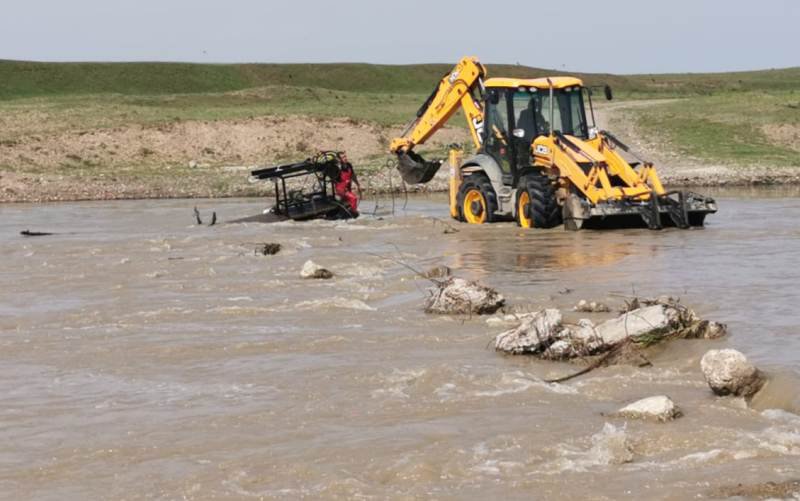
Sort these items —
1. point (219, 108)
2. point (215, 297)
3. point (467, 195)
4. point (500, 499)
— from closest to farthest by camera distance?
1. point (500, 499)
2. point (215, 297)
3. point (467, 195)
4. point (219, 108)

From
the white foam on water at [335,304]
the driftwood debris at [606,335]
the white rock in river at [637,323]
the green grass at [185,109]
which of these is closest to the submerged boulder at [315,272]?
the white foam on water at [335,304]

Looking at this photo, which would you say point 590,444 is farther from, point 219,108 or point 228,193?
point 219,108

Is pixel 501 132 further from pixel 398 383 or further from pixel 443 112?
pixel 398 383

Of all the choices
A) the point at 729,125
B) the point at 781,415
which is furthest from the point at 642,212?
the point at 729,125

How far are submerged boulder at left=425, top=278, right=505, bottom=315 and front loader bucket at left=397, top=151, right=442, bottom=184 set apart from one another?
13358mm

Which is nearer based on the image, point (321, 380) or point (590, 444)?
point (590, 444)

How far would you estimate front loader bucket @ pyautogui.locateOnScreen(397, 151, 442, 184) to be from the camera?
25844 mm

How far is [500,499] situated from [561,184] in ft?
51.1

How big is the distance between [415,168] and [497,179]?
3.11 meters

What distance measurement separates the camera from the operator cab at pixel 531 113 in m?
22.7

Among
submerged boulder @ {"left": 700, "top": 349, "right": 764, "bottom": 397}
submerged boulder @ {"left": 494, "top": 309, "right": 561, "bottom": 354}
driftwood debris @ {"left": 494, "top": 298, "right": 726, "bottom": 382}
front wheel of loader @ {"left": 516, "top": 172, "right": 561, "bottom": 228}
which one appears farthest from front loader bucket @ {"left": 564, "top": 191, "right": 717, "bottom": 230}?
submerged boulder @ {"left": 700, "top": 349, "right": 764, "bottom": 397}

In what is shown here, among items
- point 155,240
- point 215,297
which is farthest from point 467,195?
point 215,297

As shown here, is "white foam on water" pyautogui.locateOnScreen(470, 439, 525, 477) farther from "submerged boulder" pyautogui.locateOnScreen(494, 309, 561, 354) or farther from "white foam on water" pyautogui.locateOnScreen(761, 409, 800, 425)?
"submerged boulder" pyautogui.locateOnScreen(494, 309, 561, 354)

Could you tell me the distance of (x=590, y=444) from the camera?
7.59 metres
